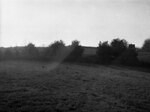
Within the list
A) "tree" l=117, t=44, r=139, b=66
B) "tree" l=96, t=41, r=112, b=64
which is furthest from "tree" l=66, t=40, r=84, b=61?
"tree" l=117, t=44, r=139, b=66

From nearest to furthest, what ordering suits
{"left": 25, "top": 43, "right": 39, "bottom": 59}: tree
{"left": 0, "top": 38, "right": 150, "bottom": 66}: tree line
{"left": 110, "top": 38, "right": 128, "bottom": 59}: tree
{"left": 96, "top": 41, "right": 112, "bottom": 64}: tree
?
1. {"left": 0, "top": 38, "right": 150, "bottom": 66}: tree line
2. {"left": 96, "top": 41, "right": 112, "bottom": 64}: tree
3. {"left": 110, "top": 38, "right": 128, "bottom": 59}: tree
4. {"left": 25, "top": 43, "right": 39, "bottom": 59}: tree

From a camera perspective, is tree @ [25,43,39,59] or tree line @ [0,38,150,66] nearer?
tree line @ [0,38,150,66]

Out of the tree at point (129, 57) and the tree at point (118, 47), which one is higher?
the tree at point (118, 47)

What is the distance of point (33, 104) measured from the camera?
11016mm

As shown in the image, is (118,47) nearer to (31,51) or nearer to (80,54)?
(80,54)

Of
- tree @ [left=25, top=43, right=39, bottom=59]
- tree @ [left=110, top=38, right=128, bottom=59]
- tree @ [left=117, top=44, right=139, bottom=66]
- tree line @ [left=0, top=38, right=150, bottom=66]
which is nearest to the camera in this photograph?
tree @ [left=117, top=44, right=139, bottom=66]

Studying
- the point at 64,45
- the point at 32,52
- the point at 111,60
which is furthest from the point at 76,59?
the point at 32,52

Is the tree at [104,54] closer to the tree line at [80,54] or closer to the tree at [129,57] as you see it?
the tree line at [80,54]

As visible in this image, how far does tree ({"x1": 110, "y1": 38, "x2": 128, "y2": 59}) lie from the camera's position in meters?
53.6

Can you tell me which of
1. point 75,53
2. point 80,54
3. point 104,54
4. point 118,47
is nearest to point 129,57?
point 118,47

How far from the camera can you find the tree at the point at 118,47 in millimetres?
53594

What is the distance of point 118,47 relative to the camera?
54.2 m

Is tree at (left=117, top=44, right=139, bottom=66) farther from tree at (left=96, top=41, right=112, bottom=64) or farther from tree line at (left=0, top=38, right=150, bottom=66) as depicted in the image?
tree at (left=96, top=41, right=112, bottom=64)

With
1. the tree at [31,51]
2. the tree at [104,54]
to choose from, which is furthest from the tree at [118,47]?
the tree at [31,51]
